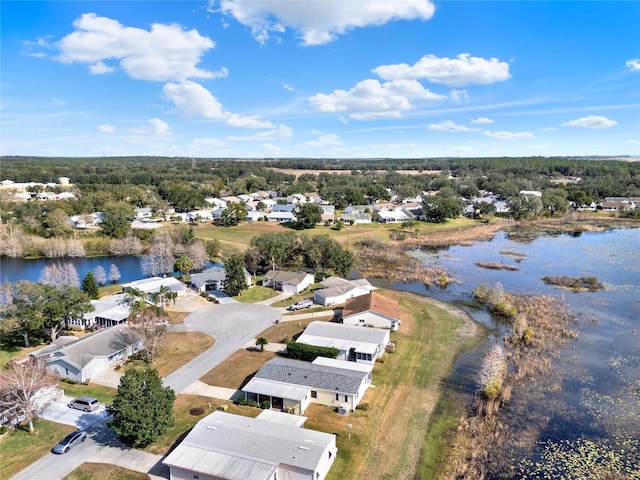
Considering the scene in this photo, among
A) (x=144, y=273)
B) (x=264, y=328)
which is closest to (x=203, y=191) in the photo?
(x=144, y=273)

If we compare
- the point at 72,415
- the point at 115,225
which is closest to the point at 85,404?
the point at 72,415

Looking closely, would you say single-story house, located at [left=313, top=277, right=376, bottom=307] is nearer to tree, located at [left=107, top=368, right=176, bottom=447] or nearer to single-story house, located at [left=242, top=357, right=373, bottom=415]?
single-story house, located at [left=242, top=357, right=373, bottom=415]

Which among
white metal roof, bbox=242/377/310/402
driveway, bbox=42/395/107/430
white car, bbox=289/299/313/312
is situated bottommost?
driveway, bbox=42/395/107/430

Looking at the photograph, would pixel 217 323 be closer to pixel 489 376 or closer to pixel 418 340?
pixel 418 340

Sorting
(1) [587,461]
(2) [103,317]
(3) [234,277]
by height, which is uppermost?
(3) [234,277]

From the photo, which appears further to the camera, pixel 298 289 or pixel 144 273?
pixel 144 273

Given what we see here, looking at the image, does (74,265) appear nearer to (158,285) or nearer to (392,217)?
(158,285)

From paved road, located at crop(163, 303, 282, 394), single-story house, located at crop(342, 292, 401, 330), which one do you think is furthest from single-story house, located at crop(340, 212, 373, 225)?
single-story house, located at crop(342, 292, 401, 330)
